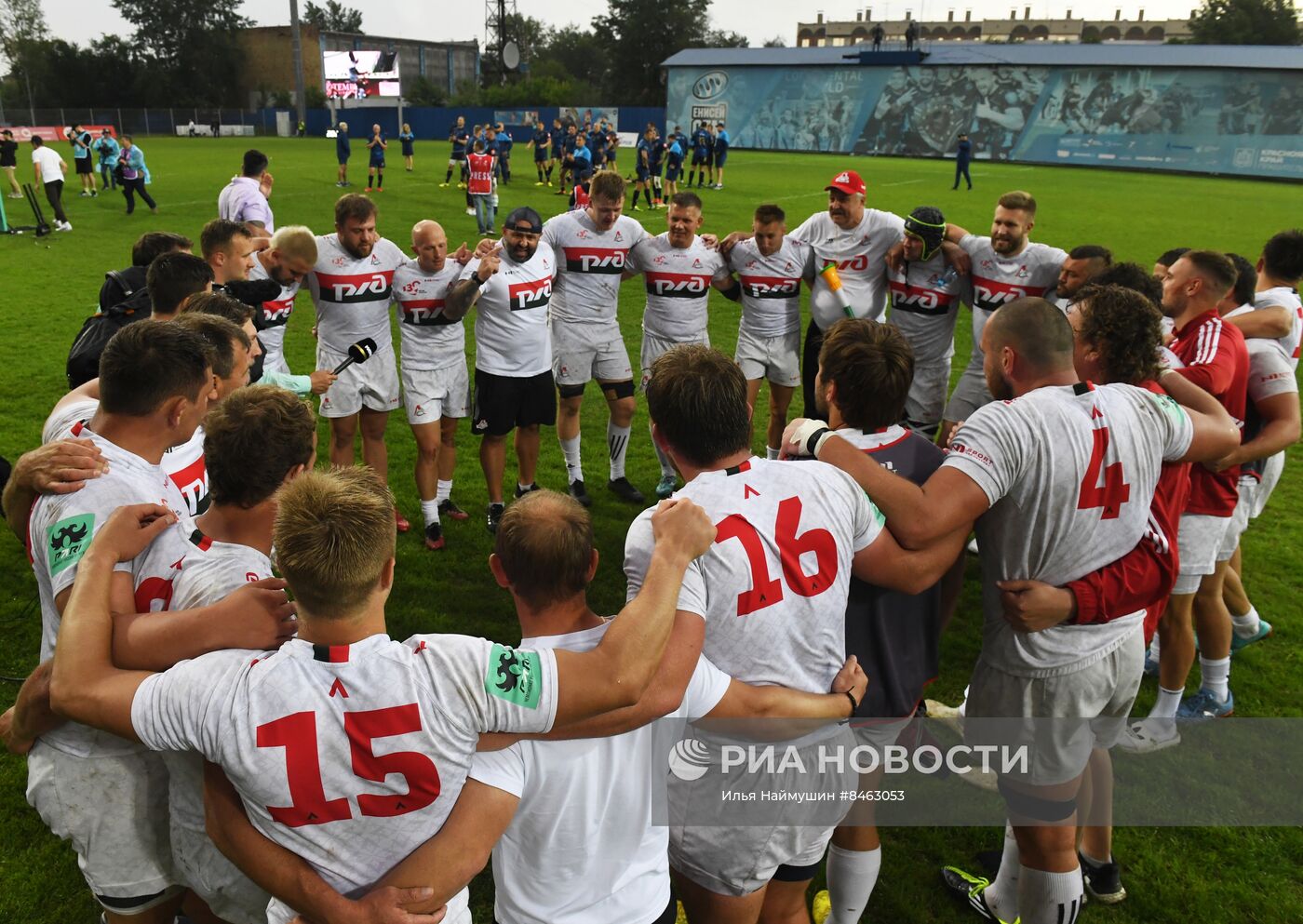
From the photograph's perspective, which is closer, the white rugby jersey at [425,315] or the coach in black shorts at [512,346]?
the white rugby jersey at [425,315]

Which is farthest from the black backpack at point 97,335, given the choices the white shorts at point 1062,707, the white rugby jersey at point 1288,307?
the white rugby jersey at point 1288,307

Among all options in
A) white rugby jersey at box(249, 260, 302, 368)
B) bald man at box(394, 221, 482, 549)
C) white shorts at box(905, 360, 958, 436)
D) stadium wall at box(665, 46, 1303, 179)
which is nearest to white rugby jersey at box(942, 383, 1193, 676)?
white shorts at box(905, 360, 958, 436)

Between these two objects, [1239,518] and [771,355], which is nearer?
[1239,518]

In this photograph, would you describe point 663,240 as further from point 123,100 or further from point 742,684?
point 123,100

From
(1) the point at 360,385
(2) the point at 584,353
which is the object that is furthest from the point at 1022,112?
(1) the point at 360,385

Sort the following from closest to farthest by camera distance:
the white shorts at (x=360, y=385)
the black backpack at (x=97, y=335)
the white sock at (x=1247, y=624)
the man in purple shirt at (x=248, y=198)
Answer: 1. the black backpack at (x=97, y=335)
2. the white sock at (x=1247, y=624)
3. the white shorts at (x=360, y=385)
4. the man in purple shirt at (x=248, y=198)

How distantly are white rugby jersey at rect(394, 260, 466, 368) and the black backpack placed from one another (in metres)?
1.93

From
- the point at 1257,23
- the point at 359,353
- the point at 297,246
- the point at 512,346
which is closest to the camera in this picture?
the point at 359,353

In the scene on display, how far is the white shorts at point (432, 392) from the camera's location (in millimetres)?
6781

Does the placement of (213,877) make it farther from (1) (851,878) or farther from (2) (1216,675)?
(2) (1216,675)

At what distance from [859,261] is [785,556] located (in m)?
5.40

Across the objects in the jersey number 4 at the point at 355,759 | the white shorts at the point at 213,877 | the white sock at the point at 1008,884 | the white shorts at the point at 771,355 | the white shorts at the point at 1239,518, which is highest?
the jersey number 4 at the point at 355,759

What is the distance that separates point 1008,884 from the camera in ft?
11.5

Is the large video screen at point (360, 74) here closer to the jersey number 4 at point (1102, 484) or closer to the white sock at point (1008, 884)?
the jersey number 4 at point (1102, 484)
